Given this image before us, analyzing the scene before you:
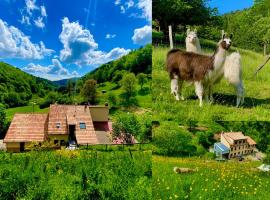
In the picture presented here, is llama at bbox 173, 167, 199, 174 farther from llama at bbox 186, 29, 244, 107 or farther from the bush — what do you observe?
llama at bbox 186, 29, 244, 107

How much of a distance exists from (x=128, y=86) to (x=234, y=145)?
4.65ft

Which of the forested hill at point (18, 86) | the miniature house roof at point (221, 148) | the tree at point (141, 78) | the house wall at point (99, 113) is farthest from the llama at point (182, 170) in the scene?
the forested hill at point (18, 86)

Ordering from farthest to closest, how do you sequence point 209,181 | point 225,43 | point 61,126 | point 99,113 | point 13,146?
point 99,113 → point 61,126 → point 13,146 → point 225,43 → point 209,181

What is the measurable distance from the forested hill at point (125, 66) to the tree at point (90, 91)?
0.06 metres

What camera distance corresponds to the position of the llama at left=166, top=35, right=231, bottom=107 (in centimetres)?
694

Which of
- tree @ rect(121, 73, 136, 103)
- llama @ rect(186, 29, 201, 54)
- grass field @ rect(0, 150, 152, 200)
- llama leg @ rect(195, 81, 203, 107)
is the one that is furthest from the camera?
tree @ rect(121, 73, 136, 103)

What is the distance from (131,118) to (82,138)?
0.64 m

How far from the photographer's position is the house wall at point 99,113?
24.6 ft

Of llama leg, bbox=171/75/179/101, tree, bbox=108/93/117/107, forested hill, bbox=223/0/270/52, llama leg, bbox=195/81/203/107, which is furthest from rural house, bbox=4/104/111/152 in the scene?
forested hill, bbox=223/0/270/52

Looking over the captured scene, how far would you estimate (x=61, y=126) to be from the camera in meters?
7.31

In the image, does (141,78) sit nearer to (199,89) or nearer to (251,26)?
(199,89)

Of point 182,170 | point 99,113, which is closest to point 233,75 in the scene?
point 182,170

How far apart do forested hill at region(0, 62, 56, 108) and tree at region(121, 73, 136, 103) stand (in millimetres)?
819

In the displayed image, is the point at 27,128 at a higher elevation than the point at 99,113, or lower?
lower
